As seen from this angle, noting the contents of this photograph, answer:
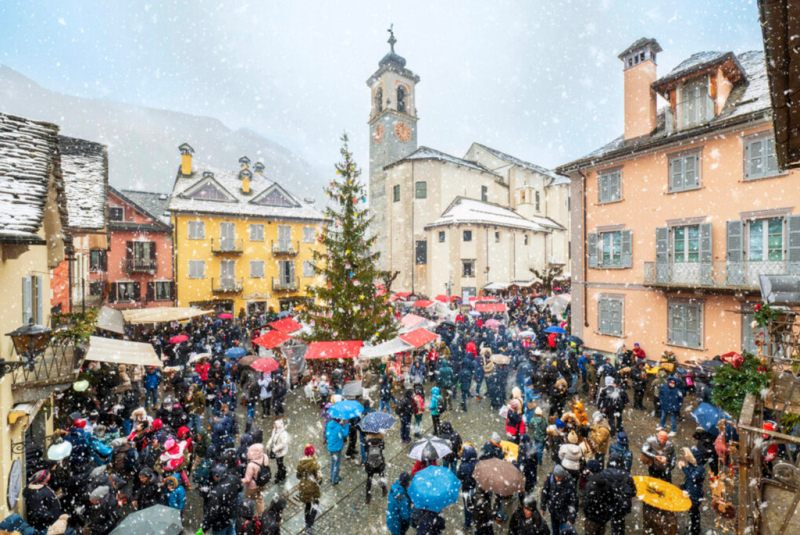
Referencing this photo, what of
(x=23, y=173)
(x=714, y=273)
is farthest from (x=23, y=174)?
(x=714, y=273)

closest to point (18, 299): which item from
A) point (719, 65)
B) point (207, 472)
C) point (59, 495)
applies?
point (59, 495)

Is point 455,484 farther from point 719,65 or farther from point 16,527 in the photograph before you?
point 719,65

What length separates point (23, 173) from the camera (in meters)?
5.86

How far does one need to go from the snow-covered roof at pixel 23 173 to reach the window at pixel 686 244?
19.5 meters

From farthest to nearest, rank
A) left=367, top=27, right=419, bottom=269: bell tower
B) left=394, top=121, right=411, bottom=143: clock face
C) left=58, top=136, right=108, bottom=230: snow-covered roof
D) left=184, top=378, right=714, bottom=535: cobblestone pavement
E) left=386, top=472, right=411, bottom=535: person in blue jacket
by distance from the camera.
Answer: left=394, top=121, right=411, bottom=143: clock face, left=367, top=27, right=419, bottom=269: bell tower, left=58, top=136, right=108, bottom=230: snow-covered roof, left=184, top=378, right=714, bottom=535: cobblestone pavement, left=386, top=472, right=411, bottom=535: person in blue jacket

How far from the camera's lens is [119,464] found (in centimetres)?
784

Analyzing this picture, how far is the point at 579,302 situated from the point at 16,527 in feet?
65.5

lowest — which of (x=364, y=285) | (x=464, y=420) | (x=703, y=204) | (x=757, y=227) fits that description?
(x=464, y=420)

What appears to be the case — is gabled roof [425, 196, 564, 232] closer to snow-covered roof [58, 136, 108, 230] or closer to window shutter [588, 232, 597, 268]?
window shutter [588, 232, 597, 268]

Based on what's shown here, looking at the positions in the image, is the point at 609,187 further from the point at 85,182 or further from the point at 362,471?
the point at 85,182

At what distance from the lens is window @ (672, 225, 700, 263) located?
14.7 meters

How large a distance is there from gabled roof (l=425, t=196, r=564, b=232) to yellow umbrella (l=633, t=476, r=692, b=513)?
30.3 metres

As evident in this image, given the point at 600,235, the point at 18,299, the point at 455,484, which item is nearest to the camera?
the point at 455,484

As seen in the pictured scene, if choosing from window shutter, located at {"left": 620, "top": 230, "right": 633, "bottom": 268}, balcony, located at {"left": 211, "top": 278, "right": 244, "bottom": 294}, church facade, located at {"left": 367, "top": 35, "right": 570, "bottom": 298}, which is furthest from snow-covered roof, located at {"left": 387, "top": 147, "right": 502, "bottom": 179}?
window shutter, located at {"left": 620, "top": 230, "right": 633, "bottom": 268}
